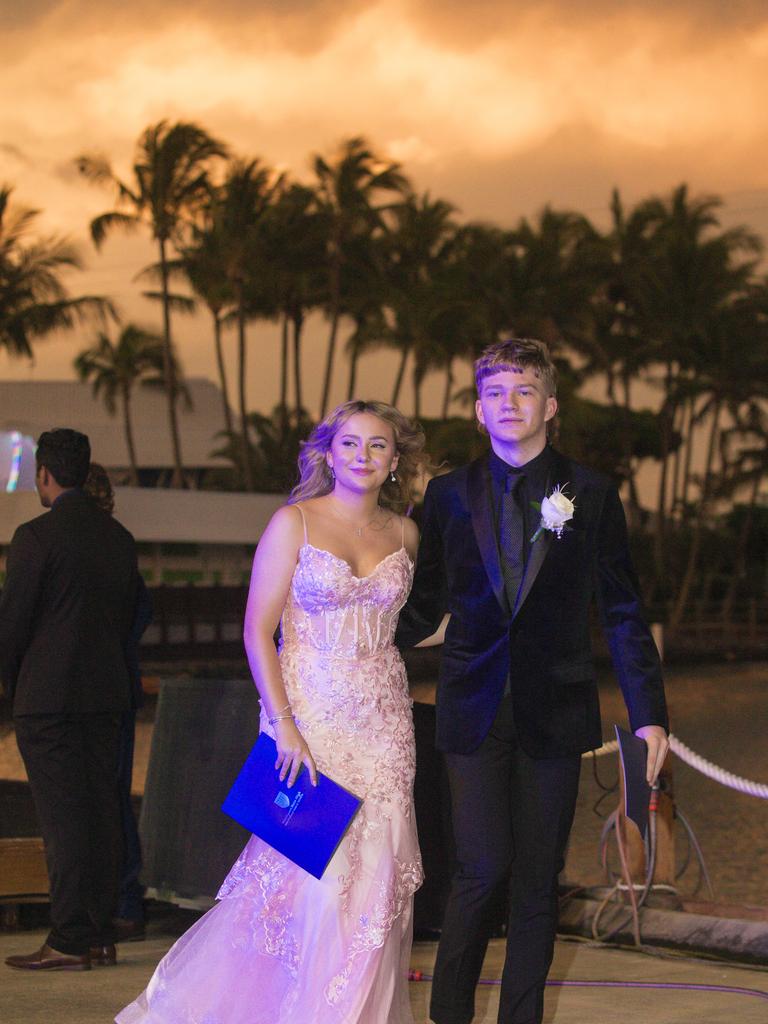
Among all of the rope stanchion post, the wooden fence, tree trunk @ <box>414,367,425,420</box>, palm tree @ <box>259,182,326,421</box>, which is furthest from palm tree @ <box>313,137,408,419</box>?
the rope stanchion post

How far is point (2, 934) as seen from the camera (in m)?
6.12

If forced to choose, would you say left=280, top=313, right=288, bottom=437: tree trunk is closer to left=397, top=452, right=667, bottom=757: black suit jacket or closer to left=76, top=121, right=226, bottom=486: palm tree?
left=76, top=121, right=226, bottom=486: palm tree

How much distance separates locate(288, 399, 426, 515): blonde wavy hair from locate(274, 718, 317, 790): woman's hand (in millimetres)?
629

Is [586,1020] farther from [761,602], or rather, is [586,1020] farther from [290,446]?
[761,602]

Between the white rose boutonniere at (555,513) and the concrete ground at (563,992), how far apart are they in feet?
4.46

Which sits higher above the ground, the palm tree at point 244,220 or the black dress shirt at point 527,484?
the palm tree at point 244,220

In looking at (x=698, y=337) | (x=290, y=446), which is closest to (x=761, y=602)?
(x=698, y=337)

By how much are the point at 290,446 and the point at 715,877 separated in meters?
41.5

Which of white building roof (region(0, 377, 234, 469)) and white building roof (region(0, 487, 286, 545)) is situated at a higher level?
white building roof (region(0, 377, 234, 469))

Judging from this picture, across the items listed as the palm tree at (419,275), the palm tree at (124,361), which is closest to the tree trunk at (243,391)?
the palm tree at (419,275)

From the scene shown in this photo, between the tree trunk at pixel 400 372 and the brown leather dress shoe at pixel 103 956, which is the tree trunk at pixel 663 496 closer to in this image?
the tree trunk at pixel 400 372

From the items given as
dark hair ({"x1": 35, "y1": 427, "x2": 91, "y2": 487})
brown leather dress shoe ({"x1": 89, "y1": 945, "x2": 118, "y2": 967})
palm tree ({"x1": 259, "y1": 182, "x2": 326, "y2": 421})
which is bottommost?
brown leather dress shoe ({"x1": 89, "y1": 945, "x2": 118, "y2": 967})

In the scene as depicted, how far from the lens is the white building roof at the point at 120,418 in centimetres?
7744

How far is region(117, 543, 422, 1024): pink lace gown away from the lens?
3850 mm
